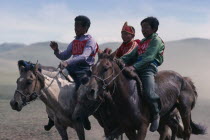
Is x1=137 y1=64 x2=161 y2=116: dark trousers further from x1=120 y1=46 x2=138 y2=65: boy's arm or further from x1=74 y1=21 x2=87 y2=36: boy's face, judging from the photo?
x1=74 y1=21 x2=87 y2=36: boy's face

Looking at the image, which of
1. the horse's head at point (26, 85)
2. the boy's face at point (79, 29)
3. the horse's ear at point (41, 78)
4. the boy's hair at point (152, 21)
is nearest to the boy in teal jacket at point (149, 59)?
the boy's hair at point (152, 21)

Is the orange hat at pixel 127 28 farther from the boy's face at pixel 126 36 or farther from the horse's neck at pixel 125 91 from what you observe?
the horse's neck at pixel 125 91

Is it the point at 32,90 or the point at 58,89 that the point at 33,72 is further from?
the point at 58,89

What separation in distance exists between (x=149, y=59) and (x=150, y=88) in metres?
0.54

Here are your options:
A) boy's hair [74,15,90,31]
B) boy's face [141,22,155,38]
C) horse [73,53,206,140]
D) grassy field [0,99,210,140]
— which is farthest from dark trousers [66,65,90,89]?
grassy field [0,99,210,140]

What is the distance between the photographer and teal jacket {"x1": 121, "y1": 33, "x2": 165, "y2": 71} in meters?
7.08

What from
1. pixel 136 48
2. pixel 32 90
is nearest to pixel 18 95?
pixel 32 90

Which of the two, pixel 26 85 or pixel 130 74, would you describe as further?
pixel 26 85

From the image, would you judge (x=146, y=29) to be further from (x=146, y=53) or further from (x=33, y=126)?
(x=33, y=126)

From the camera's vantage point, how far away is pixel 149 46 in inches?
283

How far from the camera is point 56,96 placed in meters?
8.15

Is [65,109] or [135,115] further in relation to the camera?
[65,109]

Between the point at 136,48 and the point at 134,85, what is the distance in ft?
3.11

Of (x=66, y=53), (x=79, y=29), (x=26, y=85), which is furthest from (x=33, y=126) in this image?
(x=26, y=85)
